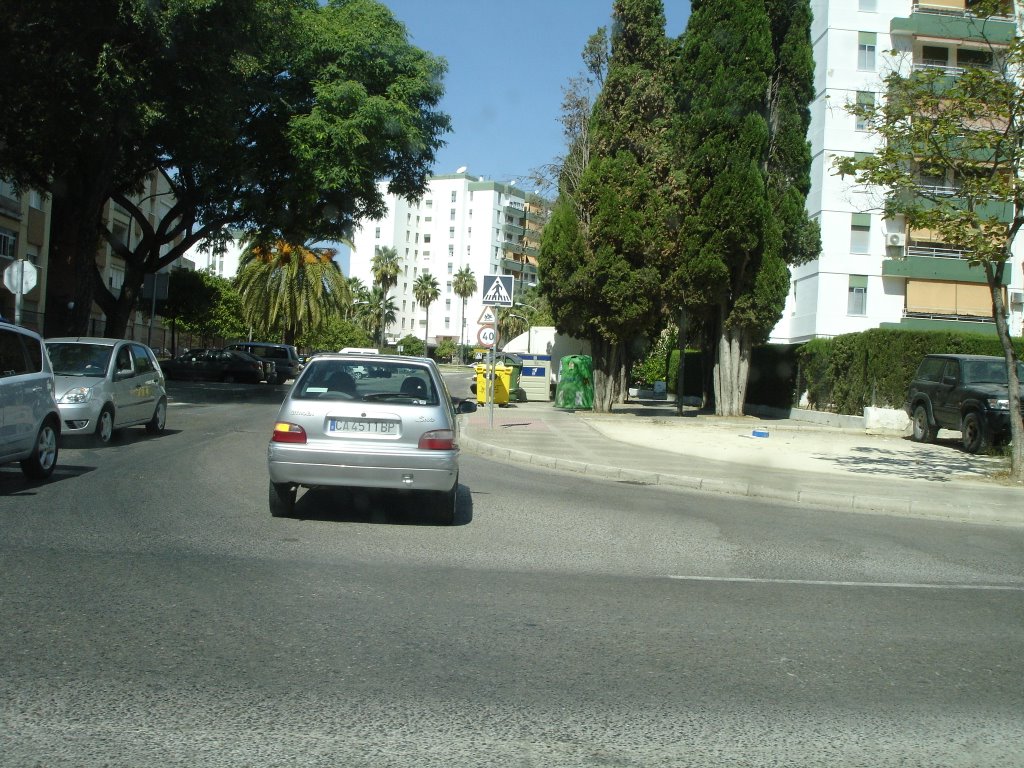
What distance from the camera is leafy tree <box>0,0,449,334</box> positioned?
2114 cm

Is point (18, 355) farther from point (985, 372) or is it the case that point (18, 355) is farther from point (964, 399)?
point (985, 372)

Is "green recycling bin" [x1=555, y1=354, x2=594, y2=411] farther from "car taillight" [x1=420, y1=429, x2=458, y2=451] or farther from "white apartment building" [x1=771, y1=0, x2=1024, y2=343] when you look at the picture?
"car taillight" [x1=420, y1=429, x2=458, y2=451]

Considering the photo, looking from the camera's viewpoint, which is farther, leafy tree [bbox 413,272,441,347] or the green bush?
leafy tree [bbox 413,272,441,347]

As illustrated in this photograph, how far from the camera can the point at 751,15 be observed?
23.8 metres

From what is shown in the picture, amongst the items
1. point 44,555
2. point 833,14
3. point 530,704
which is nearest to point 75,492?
point 44,555

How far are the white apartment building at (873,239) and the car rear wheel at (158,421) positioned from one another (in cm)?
3186

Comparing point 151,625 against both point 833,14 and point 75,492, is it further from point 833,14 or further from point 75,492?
point 833,14

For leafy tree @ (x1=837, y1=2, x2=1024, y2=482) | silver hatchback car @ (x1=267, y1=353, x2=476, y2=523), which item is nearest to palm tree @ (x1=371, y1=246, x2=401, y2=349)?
leafy tree @ (x1=837, y1=2, x2=1024, y2=482)

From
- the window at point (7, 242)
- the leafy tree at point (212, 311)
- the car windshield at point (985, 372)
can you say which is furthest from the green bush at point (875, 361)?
the leafy tree at point (212, 311)

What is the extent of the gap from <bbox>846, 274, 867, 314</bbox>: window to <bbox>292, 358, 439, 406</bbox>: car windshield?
3629cm

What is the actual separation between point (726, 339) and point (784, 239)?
3067 mm

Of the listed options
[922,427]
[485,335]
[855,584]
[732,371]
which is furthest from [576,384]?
[855,584]

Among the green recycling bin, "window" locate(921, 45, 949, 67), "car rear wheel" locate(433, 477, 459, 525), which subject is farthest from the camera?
"window" locate(921, 45, 949, 67)

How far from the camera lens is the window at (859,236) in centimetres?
4097
